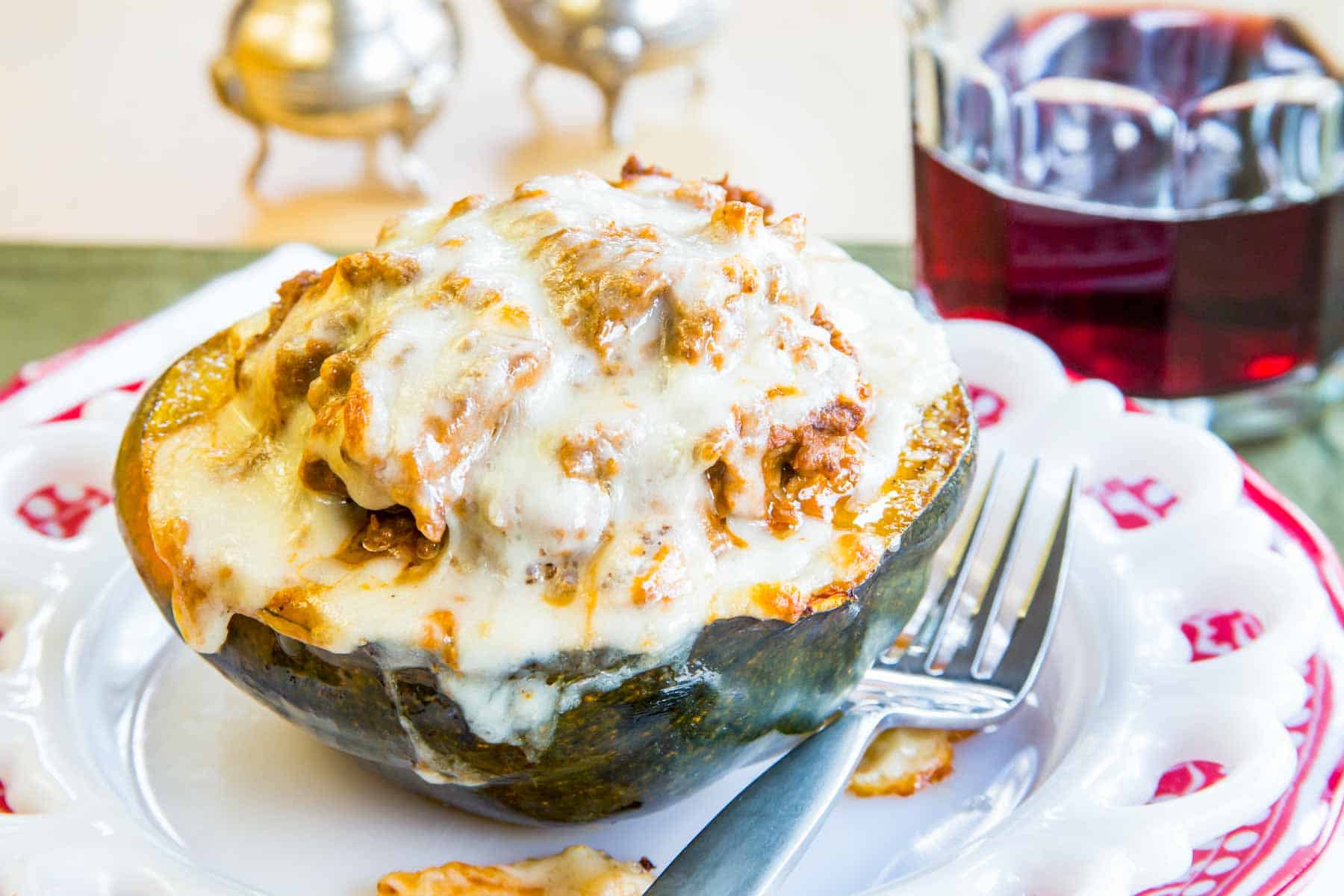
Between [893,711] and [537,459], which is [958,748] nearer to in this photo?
[893,711]

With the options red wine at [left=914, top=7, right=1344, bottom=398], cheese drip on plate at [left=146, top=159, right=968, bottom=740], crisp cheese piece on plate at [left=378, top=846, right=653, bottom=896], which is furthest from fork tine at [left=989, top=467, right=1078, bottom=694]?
red wine at [left=914, top=7, right=1344, bottom=398]

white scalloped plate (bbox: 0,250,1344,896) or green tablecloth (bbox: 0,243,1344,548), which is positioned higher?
white scalloped plate (bbox: 0,250,1344,896)

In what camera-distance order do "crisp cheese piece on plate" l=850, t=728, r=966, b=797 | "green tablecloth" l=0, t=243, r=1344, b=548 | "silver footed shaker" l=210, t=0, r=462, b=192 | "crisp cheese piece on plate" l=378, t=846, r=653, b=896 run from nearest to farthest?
"crisp cheese piece on plate" l=378, t=846, r=653, b=896, "crisp cheese piece on plate" l=850, t=728, r=966, b=797, "green tablecloth" l=0, t=243, r=1344, b=548, "silver footed shaker" l=210, t=0, r=462, b=192

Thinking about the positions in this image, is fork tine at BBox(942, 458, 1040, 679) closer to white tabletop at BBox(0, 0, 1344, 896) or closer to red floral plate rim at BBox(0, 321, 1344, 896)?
red floral plate rim at BBox(0, 321, 1344, 896)

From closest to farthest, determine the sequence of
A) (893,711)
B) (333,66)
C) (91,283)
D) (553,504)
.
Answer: (553,504)
(893,711)
(91,283)
(333,66)

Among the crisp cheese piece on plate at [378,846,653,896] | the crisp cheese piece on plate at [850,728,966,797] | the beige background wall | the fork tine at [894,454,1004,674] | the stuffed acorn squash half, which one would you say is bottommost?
the beige background wall

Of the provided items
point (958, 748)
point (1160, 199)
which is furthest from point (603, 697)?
point (1160, 199)

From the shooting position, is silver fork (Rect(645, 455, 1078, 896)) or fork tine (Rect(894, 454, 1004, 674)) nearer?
silver fork (Rect(645, 455, 1078, 896))

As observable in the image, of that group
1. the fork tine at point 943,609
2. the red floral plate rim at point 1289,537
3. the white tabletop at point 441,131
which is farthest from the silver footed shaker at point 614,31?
the fork tine at point 943,609
